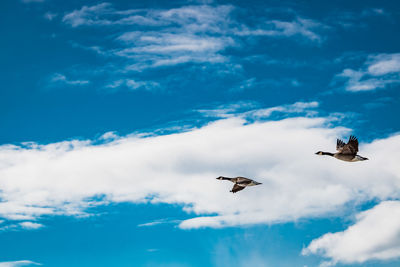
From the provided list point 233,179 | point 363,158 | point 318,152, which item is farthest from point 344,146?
point 233,179

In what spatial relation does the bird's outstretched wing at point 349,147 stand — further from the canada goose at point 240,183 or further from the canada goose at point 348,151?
the canada goose at point 240,183

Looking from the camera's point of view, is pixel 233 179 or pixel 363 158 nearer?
pixel 363 158

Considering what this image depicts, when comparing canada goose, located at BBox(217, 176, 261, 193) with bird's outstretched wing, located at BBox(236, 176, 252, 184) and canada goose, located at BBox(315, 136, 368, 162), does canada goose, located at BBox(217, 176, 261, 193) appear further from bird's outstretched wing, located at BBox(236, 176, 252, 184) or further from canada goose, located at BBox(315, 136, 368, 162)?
canada goose, located at BBox(315, 136, 368, 162)

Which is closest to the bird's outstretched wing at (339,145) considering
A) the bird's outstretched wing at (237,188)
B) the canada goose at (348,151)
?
the canada goose at (348,151)

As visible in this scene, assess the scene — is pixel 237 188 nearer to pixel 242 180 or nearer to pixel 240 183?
pixel 240 183

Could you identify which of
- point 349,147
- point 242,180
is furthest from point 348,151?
point 242,180

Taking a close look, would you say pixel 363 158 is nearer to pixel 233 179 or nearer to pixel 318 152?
pixel 318 152

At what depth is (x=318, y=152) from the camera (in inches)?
2645

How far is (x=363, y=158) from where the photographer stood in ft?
198

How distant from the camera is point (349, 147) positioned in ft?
194

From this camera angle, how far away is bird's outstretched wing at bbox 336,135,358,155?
58.8 meters

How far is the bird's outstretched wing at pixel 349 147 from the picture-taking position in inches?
2314

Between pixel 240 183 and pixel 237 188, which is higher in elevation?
pixel 240 183

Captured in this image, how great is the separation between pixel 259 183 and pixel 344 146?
11.5 m
